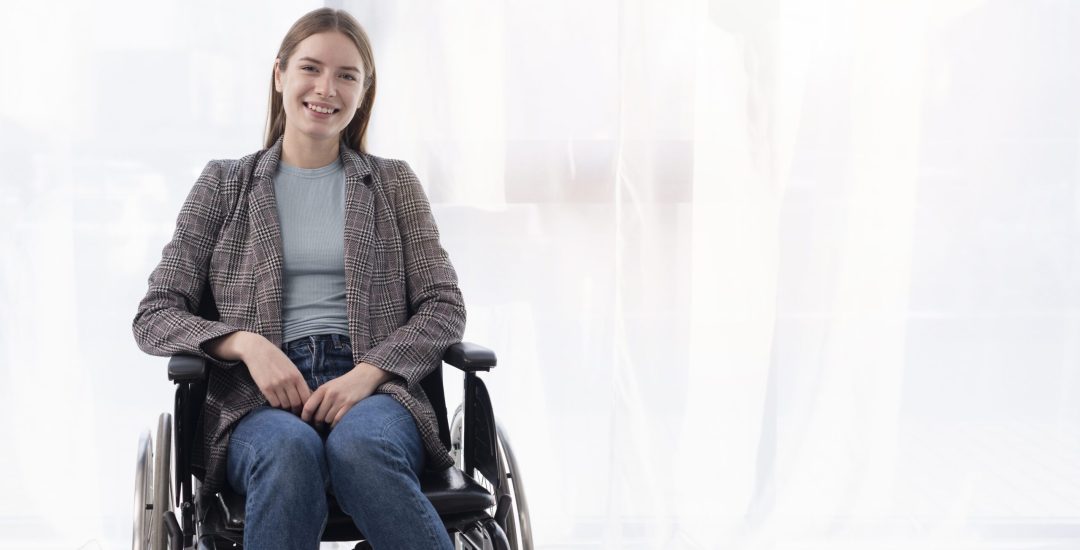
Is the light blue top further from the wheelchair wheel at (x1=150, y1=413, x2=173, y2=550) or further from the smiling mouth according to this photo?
the wheelchair wheel at (x1=150, y1=413, x2=173, y2=550)

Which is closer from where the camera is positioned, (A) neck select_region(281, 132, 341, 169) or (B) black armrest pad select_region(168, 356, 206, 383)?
(B) black armrest pad select_region(168, 356, 206, 383)

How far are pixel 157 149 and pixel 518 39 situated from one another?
847 millimetres

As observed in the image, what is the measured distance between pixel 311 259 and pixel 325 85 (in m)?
0.29

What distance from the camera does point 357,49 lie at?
5.11ft

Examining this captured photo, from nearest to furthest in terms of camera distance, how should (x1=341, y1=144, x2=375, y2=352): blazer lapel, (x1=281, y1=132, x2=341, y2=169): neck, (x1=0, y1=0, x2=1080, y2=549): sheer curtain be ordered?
(x1=341, y1=144, x2=375, y2=352): blazer lapel < (x1=281, y1=132, x2=341, y2=169): neck < (x1=0, y1=0, x2=1080, y2=549): sheer curtain

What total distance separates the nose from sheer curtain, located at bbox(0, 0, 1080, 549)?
0.55m

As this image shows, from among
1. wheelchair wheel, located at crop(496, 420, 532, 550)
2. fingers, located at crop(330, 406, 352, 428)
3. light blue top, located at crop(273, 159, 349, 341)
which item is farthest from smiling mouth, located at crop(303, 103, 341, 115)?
wheelchair wheel, located at crop(496, 420, 532, 550)

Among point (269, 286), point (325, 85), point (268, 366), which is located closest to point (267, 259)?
point (269, 286)

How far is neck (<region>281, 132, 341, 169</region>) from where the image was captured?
159 centimetres

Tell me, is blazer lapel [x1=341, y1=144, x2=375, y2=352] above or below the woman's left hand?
above

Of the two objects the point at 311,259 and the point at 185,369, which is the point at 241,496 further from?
the point at 311,259

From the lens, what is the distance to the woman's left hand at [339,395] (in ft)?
4.53

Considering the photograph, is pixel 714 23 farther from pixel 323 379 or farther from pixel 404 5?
pixel 323 379

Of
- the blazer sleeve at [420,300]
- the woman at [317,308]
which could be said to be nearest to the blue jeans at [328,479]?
the woman at [317,308]
